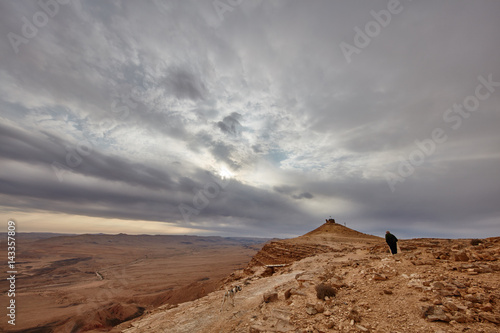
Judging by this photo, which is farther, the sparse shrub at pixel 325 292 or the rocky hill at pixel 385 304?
the sparse shrub at pixel 325 292

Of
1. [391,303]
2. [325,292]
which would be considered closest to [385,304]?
[391,303]

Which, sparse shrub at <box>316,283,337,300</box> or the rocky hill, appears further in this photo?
sparse shrub at <box>316,283,337,300</box>

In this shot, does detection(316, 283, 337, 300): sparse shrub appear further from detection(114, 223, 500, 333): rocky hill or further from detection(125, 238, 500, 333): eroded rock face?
detection(125, 238, 500, 333): eroded rock face

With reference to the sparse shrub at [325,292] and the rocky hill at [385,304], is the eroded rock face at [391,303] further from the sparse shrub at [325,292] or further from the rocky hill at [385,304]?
the sparse shrub at [325,292]

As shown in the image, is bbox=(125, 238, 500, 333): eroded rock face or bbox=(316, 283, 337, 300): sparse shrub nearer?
bbox=(125, 238, 500, 333): eroded rock face

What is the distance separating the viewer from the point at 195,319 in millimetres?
12273

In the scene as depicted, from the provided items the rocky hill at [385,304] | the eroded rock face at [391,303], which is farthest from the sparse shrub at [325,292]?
the eroded rock face at [391,303]

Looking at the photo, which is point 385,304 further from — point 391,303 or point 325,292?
point 325,292

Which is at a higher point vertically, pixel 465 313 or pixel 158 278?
pixel 465 313

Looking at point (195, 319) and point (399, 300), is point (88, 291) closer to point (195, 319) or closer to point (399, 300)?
point (195, 319)

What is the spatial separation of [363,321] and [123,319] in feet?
146

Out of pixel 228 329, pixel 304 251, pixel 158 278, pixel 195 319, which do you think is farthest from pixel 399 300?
pixel 158 278

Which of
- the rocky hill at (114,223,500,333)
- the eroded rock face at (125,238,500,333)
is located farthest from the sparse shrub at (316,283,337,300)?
the eroded rock face at (125,238,500,333)

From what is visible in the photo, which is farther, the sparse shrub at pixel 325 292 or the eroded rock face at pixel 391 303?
the sparse shrub at pixel 325 292
